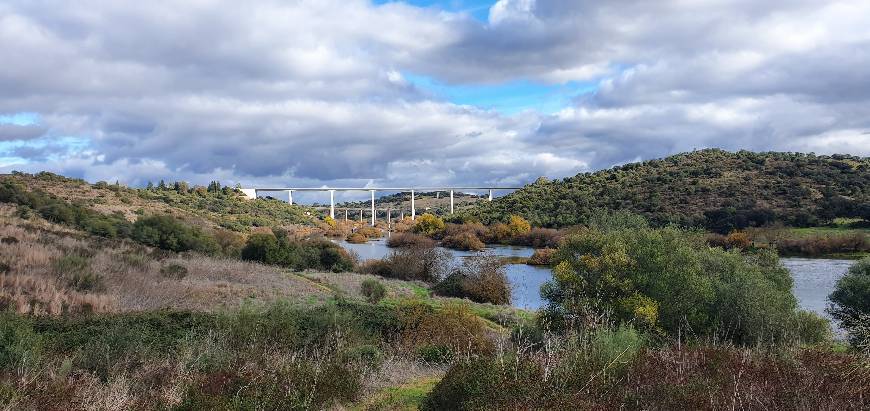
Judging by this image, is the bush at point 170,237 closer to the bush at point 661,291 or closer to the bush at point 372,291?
the bush at point 372,291

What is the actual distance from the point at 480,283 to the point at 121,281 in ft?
66.6

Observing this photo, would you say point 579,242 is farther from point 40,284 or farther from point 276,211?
point 276,211

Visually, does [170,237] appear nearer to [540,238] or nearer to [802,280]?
[802,280]

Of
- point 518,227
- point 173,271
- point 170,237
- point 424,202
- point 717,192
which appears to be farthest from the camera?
point 424,202

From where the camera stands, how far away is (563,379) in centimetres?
865

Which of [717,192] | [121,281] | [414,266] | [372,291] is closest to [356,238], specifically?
[414,266]

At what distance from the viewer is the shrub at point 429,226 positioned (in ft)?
282

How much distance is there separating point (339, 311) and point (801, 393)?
40.8ft

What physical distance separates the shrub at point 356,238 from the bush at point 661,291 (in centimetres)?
6626

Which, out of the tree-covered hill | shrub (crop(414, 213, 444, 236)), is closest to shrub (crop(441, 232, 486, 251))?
shrub (crop(414, 213, 444, 236))

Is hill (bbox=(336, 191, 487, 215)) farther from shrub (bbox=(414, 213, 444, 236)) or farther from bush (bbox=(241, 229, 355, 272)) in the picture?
bush (bbox=(241, 229, 355, 272))

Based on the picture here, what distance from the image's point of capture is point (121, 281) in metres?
23.0

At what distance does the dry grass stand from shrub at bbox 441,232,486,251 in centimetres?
3922

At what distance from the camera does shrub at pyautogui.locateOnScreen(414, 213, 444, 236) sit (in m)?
86.1
